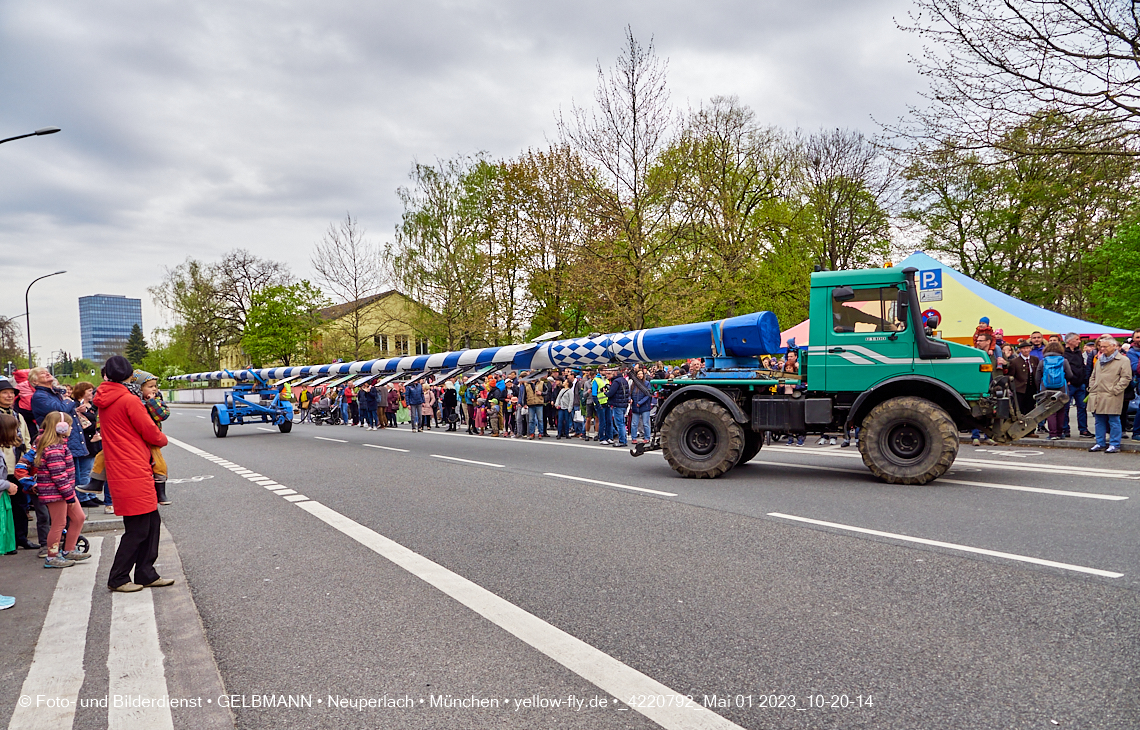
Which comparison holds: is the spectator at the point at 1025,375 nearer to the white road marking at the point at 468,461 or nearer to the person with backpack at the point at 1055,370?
the person with backpack at the point at 1055,370

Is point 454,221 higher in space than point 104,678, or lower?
higher

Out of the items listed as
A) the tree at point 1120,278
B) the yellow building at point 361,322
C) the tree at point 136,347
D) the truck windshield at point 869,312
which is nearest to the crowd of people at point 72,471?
the truck windshield at point 869,312

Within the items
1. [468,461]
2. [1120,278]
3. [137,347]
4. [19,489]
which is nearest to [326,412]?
[468,461]

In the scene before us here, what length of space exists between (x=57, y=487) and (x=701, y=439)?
7.63 meters

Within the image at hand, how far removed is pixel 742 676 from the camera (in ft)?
11.3

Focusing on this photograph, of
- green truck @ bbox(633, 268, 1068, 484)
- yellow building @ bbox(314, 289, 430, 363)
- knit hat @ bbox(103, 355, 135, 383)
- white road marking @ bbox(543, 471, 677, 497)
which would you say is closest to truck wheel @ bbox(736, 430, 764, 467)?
green truck @ bbox(633, 268, 1068, 484)

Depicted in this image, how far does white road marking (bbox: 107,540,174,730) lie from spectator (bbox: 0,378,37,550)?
2.29m

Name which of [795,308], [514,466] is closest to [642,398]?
[514,466]

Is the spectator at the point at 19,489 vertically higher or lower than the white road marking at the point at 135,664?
higher

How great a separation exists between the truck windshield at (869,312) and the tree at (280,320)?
5261cm

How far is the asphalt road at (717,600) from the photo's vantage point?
321 cm

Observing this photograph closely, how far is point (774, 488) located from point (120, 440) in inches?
277

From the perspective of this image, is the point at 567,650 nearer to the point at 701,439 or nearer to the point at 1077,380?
the point at 701,439

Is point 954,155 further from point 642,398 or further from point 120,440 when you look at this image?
point 120,440
